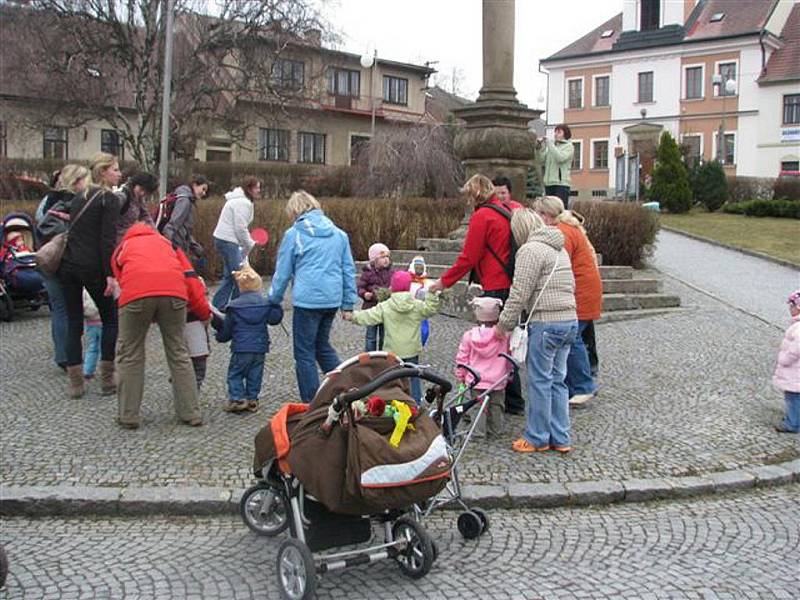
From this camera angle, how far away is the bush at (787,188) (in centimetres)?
3519

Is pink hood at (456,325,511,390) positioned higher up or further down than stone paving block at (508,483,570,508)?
higher up

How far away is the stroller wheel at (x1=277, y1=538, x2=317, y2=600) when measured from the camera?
159 inches

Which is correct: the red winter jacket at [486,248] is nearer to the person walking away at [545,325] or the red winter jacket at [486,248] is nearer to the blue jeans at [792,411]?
the person walking away at [545,325]

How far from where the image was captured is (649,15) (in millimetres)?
60125

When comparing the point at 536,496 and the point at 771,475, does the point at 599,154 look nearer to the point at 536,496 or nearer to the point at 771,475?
the point at 771,475

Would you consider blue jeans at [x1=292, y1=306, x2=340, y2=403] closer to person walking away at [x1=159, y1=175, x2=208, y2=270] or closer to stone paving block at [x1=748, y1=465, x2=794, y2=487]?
person walking away at [x1=159, y1=175, x2=208, y2=270]

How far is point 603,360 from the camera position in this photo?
9703mm

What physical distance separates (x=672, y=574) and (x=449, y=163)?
69.7 feet

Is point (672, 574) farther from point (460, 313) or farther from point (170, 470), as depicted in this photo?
point (460, 313)

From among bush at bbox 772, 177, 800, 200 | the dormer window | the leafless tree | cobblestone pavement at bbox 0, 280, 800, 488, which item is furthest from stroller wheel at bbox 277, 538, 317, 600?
the dormer window

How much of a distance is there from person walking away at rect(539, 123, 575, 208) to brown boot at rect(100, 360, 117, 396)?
731 cm

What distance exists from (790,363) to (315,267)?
3987 millimetres

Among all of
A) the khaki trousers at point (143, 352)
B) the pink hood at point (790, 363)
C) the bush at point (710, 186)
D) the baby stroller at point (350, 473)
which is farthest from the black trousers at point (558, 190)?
the bush at point (710, 186)

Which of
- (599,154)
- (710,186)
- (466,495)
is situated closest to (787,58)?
(599,154)
